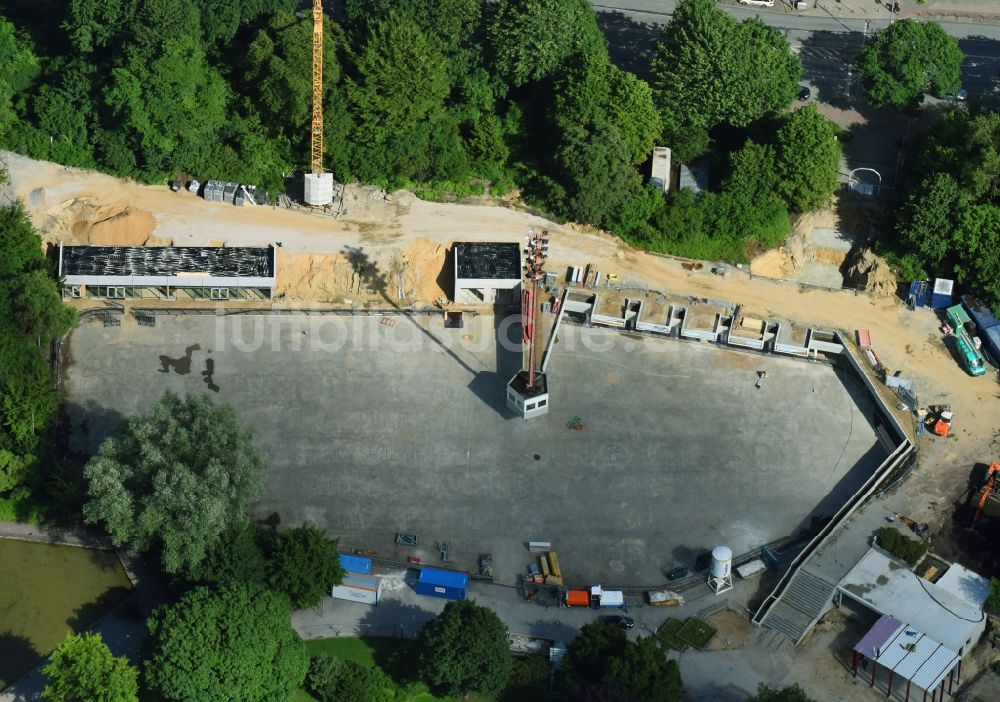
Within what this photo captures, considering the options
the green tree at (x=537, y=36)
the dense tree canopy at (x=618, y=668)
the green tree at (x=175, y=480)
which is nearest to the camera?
the dense tree canopy at (x=618, y=668)

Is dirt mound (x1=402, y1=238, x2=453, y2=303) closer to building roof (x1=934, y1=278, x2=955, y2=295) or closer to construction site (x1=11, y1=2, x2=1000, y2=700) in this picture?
construction site (x1=11, y1=2, x2=1000, y2=700)

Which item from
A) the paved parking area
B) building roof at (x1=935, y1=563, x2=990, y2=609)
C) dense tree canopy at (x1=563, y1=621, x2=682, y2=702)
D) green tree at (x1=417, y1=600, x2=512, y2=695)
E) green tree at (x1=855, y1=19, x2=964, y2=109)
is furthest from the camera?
green tree at (x1=855, y1=19, x2=964, y2=109)

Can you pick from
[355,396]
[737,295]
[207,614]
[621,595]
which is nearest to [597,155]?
[737,295]

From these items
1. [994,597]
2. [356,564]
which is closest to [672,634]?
[994,597]

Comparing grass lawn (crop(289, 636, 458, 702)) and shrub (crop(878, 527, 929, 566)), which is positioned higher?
shrub (crop(878, 527, 929, 566))

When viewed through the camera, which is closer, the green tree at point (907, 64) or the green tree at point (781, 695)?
the green tree at point (781, 695)

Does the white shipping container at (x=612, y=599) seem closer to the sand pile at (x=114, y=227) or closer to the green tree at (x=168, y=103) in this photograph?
the sand pile at (x=114, y=227)

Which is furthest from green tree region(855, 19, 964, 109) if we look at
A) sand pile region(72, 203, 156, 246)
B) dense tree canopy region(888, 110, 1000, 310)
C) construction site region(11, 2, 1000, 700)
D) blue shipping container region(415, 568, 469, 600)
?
sand pile region(72, 203, 156, 246)

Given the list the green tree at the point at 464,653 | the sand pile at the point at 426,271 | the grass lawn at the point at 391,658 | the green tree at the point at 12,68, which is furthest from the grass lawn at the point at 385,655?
the green tree at the point at 12,68
